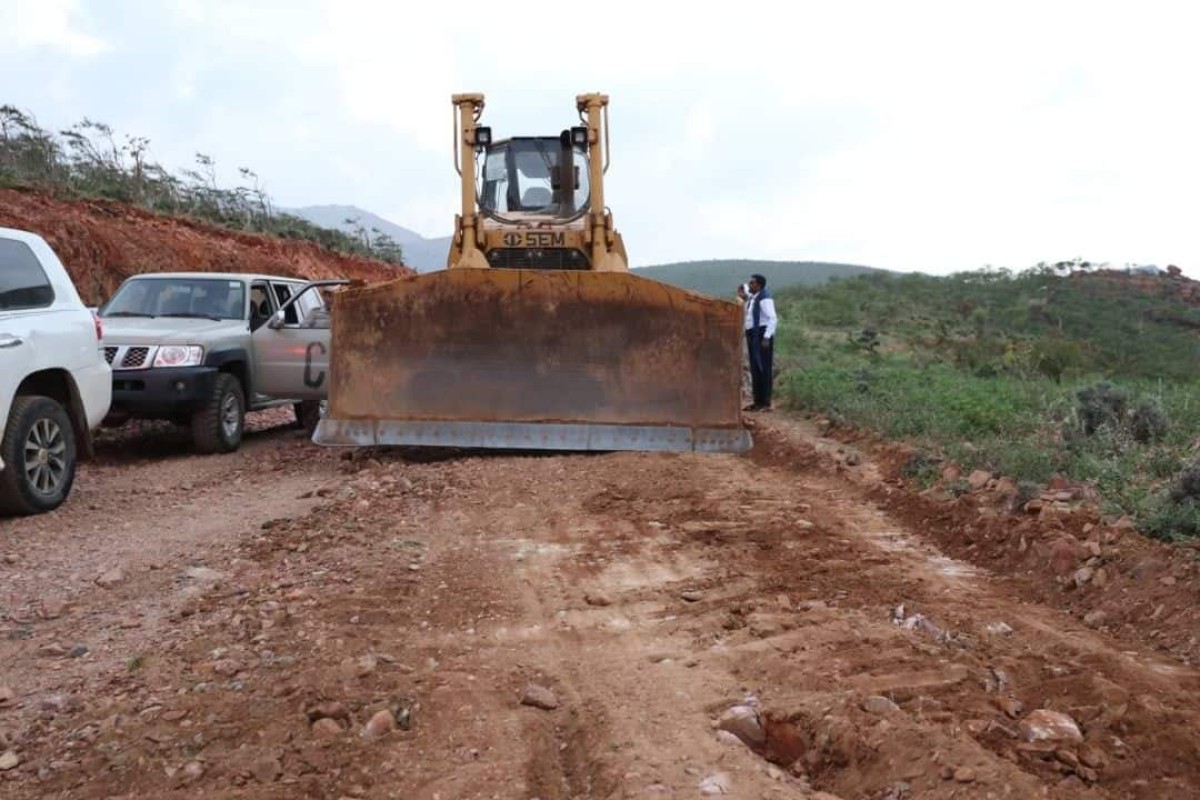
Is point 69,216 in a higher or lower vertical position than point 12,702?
higher

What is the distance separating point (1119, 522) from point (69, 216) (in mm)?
18399

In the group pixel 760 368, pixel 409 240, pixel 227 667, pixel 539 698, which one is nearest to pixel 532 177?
pixel 760 368

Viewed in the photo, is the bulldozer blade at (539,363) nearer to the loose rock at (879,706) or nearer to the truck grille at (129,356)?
the truck grille at (129,356)

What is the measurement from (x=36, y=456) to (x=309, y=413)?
182 inches

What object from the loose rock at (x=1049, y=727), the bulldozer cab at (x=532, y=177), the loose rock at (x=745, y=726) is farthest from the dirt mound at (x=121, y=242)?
the loose rock at (x=1049, y=727)

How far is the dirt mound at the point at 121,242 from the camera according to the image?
59.1 feet

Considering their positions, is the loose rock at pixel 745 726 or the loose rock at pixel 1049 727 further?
the loose rock at pixel 745 726

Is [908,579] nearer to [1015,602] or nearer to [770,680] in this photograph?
[1015,602]

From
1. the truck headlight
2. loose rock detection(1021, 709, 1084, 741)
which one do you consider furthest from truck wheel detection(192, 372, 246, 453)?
loose rock detection(1021, 709, 1084, 741)

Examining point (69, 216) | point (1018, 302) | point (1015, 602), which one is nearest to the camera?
point (1015, 602)

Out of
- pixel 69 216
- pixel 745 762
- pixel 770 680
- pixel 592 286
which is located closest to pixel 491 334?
pixel 592 286

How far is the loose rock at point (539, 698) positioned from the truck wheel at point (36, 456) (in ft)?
14.5

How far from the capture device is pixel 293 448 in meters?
10.1

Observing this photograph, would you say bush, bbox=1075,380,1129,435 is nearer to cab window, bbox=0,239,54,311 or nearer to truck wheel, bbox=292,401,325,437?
truck wheel, bbox=292,401,325,437
